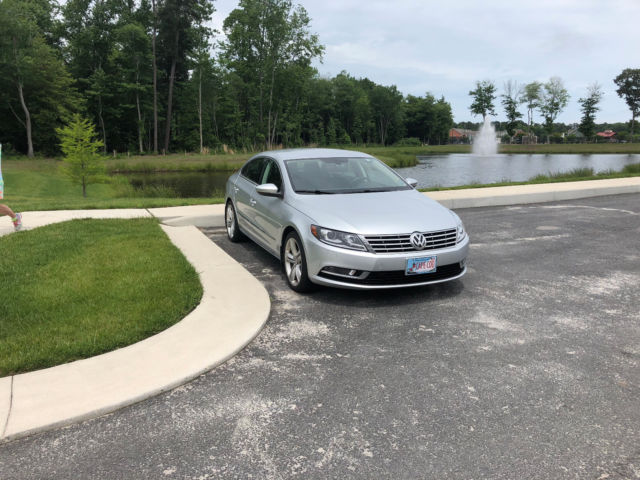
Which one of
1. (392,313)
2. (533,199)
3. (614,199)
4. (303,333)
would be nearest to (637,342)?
(392,313)

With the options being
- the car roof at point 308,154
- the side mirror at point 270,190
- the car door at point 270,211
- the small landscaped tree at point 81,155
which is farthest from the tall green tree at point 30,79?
the side mirror at point 270,190

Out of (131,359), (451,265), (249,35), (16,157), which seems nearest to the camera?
(131,359)

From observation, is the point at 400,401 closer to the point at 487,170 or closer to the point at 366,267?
the point at 366,267

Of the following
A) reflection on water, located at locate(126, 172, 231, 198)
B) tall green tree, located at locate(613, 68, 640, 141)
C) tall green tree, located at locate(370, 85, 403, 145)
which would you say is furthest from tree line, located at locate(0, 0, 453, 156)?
tall green tree, located at locate(613, 68, 640, 141)

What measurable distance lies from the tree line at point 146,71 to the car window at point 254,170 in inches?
1723

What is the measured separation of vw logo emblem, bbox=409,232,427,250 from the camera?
5066 millimetres

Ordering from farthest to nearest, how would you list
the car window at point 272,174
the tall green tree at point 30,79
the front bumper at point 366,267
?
the tall green tree at point 30,79 → the car window at point 272,174 → the front bumper at point 366,267

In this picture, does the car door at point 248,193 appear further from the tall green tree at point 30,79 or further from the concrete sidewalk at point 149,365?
the tall green tree at point 30,79

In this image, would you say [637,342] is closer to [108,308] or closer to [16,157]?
[108,308]

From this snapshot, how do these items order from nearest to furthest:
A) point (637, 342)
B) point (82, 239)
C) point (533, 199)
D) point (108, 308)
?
point (637, 342)
point (108, 308)
point (82, 239)
point (533, 199)

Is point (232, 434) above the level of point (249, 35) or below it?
below

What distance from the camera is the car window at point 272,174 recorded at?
21.4 feet

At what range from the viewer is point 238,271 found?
6254 mm

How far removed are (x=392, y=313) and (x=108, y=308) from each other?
9.49 feet
